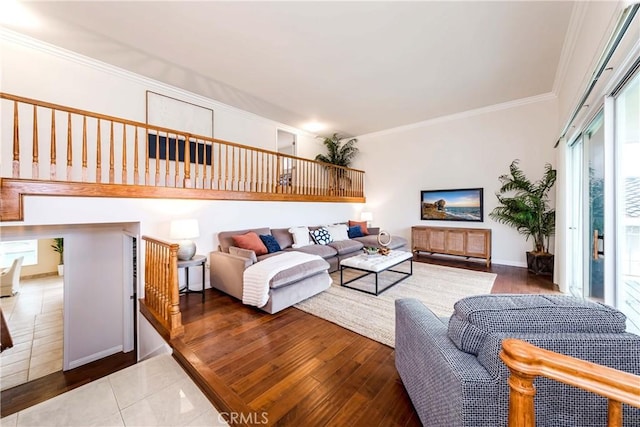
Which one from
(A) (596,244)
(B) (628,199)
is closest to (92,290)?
(B) (628,199)

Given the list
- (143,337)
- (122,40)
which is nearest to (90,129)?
(122,40)

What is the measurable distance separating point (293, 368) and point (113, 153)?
3456mm

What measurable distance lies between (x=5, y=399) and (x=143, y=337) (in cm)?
154

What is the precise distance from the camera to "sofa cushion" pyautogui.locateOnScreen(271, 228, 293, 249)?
4.64 metres

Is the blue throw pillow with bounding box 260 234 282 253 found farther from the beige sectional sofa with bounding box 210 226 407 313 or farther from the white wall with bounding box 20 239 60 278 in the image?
the white wall with bounding box 20 239 60 278

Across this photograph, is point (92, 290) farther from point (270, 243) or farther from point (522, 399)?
point (522, 399)

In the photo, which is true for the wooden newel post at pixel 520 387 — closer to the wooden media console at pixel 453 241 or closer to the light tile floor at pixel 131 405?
the light tile floor at pixel 131 405

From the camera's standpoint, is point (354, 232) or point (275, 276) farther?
point (354, 232)

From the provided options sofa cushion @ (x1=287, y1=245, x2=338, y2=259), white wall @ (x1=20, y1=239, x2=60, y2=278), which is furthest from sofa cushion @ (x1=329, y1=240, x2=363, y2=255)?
white wall @ (x1=20, y1=239, x2=60, y2=278)

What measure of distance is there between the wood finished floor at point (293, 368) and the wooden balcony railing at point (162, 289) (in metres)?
0.21

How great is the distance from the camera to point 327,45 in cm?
334

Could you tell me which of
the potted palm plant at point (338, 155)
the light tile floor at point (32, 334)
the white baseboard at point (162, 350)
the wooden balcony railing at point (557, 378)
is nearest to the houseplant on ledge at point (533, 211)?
the potted palm plant at point (338, 155)

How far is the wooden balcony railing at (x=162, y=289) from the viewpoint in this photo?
8.07ft

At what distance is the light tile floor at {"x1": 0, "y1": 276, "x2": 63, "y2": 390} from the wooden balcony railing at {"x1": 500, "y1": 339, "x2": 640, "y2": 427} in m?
5.19
